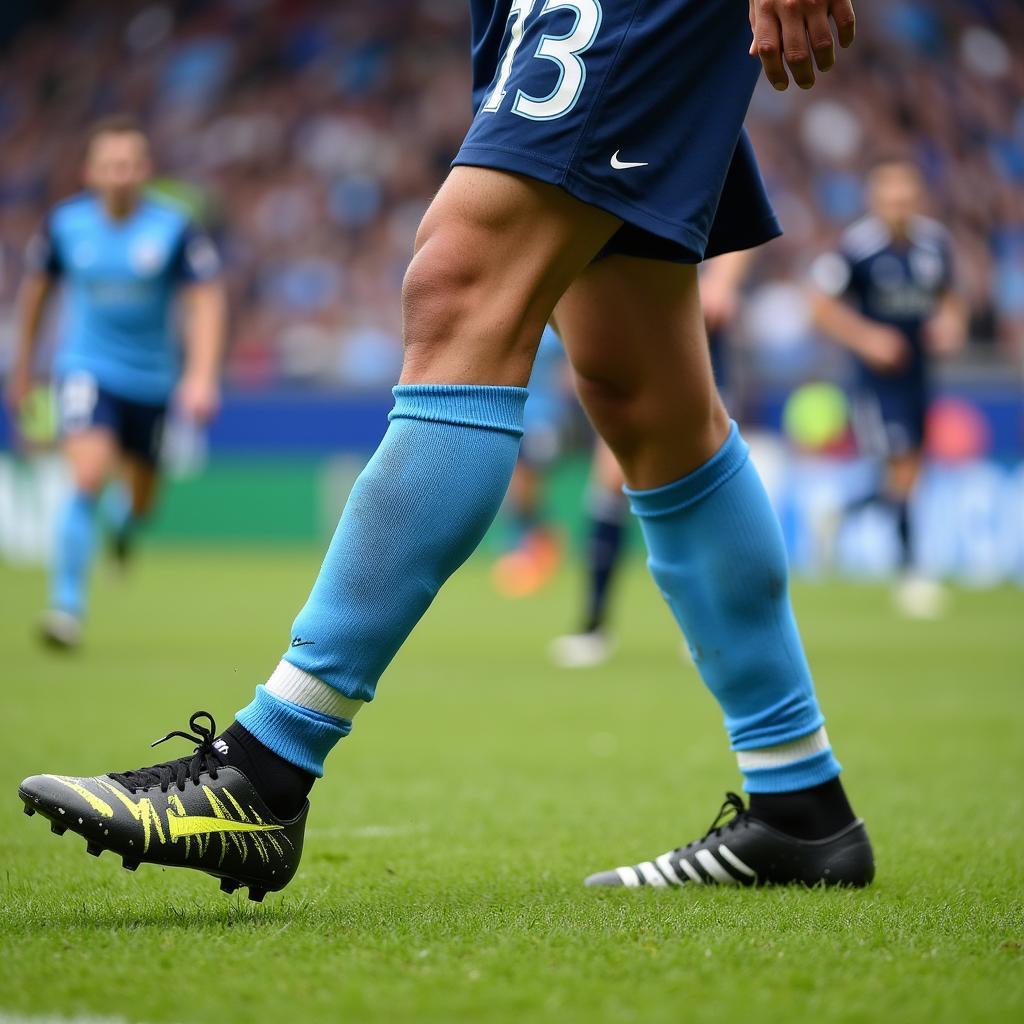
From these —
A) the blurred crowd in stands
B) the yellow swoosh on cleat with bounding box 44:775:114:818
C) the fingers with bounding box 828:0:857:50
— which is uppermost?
the blurred crowd in stands

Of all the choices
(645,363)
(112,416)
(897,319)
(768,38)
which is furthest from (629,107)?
(897,319)

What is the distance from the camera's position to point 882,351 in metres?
8.92

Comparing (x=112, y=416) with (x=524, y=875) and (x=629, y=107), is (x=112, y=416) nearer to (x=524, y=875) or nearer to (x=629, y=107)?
(x=524, y=875)

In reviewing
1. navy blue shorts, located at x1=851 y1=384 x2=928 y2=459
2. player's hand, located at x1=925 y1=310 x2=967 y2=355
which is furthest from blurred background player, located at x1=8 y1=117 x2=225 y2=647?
player's hand, located at x1=925 y1=310 x2=967 y2=355

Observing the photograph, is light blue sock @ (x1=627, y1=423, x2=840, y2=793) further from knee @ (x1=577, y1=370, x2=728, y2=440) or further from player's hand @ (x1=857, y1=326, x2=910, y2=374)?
player's hand @ (x1=857, y1=326, x2=910, y2=374)

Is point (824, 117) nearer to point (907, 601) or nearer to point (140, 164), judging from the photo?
point (907, 601)

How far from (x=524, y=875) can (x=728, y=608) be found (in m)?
0.50

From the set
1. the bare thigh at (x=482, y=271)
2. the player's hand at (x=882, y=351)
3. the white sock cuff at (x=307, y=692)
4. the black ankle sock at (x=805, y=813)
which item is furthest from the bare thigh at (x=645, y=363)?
the player's hand at (x=882, y=351)

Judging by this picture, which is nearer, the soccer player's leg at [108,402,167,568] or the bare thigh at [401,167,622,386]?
the bare thigh at [401,167,622,386]

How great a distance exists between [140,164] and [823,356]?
8056 mm

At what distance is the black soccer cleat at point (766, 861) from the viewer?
2.27 metres

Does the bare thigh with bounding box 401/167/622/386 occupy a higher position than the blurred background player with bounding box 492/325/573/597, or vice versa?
the bare thigh with bounding box 401/167/622/386

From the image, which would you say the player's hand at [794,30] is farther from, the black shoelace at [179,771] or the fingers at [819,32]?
the black shoelace at [179,771]

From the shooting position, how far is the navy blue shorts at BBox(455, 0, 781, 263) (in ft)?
6.24
